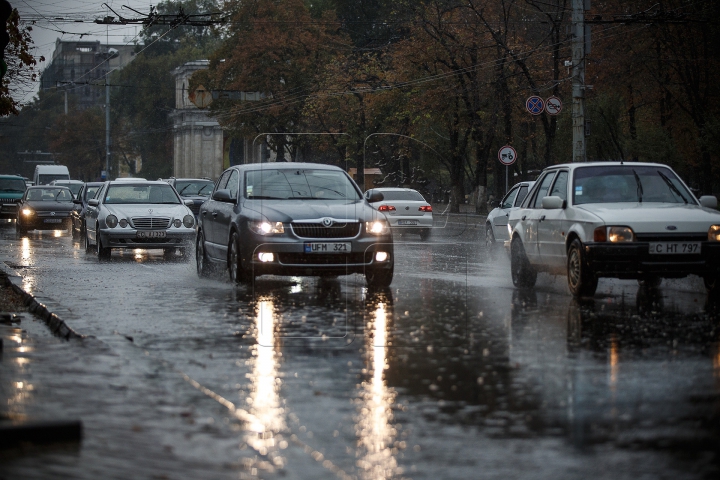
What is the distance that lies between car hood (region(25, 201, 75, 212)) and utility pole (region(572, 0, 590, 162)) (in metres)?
16.4

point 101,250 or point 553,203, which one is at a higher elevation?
point 553,203

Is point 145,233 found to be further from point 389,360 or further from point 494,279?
point 389,360

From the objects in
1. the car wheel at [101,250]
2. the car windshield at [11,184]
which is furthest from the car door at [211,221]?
the car windshield at [11,184]

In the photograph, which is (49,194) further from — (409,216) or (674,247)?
(674,247)

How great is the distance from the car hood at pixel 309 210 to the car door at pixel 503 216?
924cm

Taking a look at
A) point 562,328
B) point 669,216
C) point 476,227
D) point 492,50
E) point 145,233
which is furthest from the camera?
point 492,50

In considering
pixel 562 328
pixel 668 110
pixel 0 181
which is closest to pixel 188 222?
pixel 562 328

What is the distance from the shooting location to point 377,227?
15344 millimetres

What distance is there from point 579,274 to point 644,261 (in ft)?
2.59

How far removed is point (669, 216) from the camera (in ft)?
43.4

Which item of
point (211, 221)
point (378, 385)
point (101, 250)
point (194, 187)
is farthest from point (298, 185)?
point (194, 187)

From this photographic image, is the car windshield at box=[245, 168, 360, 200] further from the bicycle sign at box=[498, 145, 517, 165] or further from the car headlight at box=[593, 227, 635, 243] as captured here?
the bicycle sign at box=[498, 145, 517, 165]

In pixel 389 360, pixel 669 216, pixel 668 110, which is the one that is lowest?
pixel 389 360

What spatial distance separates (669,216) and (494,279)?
450cm
